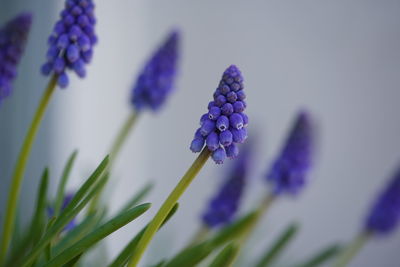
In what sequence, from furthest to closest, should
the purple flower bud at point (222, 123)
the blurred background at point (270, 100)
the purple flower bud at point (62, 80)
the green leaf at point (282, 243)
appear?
the blurred background at point (270, 100) < the green leaf at point (282, 243) < the purple flower bud at point (62, 80) < the purple flower bud at point (222, 123)

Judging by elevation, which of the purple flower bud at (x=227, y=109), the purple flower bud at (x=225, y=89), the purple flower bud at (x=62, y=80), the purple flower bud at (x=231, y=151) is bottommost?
the purple flower bud at (x=231, y=151)

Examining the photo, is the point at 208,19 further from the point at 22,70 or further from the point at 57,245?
the point at 57,245

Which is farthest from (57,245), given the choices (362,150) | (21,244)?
(362,150)

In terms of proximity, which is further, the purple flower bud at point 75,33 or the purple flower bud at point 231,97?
the purple flower bud at point 75,33

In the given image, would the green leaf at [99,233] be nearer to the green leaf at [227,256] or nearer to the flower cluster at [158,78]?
the green leaf at [227,256]

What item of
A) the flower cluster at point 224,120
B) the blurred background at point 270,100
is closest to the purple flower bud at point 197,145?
the flower cluster at point 224,120

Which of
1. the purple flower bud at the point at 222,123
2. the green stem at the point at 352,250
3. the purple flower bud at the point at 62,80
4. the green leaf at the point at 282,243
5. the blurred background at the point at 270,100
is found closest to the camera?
the purple flower bud at the point at 222,123

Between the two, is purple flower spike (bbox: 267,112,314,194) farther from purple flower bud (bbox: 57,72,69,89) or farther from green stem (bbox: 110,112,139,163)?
purple flower bud (bbox: 57,72,69,89)

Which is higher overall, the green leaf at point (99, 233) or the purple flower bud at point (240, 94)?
the purple flower bud at point (240, 94)
